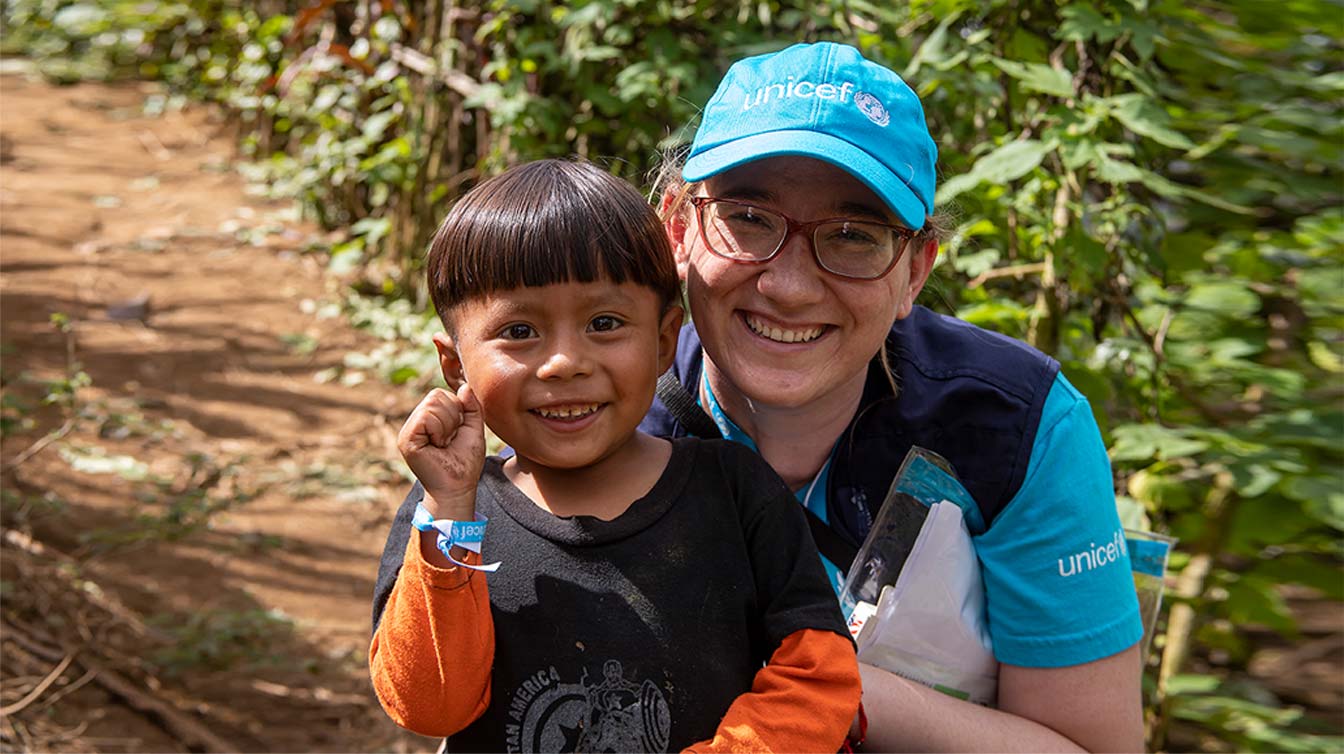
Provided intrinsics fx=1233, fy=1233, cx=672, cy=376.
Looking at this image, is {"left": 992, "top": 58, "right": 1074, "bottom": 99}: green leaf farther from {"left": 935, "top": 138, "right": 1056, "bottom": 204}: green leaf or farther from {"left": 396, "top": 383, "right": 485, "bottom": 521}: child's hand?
{"left": 396, "top": 383, "right": 485, "bottom": 521}: child's hand

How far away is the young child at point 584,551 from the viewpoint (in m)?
1.55

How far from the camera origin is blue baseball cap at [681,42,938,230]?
1.80m

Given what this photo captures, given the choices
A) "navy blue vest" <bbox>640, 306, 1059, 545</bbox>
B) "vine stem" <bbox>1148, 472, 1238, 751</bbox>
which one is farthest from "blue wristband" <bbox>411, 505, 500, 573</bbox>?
"vine stem" <bbox>1148, 472, 1238, 751</bbox>

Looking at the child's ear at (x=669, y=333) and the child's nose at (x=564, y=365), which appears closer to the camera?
the child's nose at (x=564, y=365)

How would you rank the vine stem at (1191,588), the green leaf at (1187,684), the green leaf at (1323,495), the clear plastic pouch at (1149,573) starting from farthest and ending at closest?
the vine stem at (1191,588)
the green leaf at (1187,684)
the green leaf at (1323,495)
the clear plastic pouch at (1149,573)

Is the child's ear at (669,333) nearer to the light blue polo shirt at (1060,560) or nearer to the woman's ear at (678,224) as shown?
the woman's ear at (678,224)

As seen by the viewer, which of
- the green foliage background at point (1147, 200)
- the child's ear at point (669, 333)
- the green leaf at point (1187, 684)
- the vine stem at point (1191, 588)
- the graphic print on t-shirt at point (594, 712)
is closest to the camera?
Answer: the graphic print on t-shirt at point (594, 712)

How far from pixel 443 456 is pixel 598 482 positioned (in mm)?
247

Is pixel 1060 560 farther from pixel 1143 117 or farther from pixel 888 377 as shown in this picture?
pixel 1143 117

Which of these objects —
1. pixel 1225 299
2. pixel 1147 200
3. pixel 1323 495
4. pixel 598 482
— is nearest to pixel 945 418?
pixel 598 482

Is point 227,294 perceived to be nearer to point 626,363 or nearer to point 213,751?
point 213,751

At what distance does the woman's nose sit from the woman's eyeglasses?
0.01 metres

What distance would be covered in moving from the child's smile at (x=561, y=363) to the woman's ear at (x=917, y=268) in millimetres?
502

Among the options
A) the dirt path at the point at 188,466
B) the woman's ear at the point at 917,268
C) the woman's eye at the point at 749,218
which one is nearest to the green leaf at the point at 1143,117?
the woman's ear at the point at 917,268
